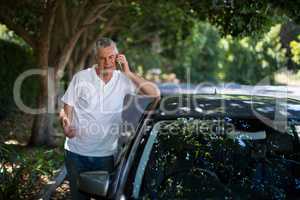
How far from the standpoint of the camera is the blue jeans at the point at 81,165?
4426 mm

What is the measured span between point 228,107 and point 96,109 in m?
1.15

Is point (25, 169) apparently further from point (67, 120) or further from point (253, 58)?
point (253, 58)

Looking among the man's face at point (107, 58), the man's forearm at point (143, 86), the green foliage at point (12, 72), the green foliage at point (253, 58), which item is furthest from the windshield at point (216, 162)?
the green foliage at point (253, 58)

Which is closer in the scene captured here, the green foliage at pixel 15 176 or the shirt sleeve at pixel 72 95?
the shirt sleeve at pixel 72 95

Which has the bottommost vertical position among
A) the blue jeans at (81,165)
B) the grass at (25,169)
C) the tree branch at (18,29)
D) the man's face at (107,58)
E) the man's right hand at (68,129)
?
the grass at (25,169)

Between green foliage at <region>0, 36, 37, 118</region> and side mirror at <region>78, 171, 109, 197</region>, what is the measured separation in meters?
9.13

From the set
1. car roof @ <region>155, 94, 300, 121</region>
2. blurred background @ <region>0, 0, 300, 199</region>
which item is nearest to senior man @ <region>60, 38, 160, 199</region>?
car roof @ <region>155, 94, 300, 121</region>

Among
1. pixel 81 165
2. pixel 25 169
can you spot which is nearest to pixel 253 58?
pixel 25 169

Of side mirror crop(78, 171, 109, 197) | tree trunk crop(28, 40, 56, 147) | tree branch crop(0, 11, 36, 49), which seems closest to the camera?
side mirror crop(78, 171, 109, 197)

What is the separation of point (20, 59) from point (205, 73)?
96.6 ft

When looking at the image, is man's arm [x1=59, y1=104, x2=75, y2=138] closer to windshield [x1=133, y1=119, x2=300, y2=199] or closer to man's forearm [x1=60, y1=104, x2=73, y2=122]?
man's forearm [x1=60, y1=104, x2=73, y2=122]

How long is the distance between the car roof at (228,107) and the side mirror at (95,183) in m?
0.73

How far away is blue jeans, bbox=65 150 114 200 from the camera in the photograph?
4.43 meters

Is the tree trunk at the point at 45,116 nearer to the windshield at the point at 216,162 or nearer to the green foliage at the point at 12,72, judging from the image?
the green foliage at the point at 12,72
